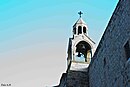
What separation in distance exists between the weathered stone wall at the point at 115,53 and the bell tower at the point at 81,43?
3790 millimetres

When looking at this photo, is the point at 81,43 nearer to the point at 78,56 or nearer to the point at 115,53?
the point at 78,56

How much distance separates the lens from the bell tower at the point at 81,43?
17.7 meters

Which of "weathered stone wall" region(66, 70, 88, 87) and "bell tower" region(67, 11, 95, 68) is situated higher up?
"bell tower" region(67, 11, 95, 68)

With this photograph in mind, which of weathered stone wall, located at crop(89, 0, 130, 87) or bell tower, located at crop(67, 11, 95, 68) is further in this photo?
bell tower, located at crop(67, 11, 95, 68)

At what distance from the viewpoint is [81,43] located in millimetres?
18297

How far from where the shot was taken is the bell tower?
17.7m

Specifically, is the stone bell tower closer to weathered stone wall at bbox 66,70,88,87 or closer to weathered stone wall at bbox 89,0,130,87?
weathered stone wall at bbox 66,70,88,87

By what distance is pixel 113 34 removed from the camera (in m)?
11.5

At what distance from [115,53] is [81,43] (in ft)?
23.7

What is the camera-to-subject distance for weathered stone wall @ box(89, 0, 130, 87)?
998 cm

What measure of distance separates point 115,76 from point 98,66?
2.83 m

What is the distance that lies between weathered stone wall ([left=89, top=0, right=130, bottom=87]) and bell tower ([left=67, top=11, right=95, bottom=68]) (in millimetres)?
3790

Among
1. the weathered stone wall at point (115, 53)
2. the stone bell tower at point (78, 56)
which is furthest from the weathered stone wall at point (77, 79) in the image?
the weathered stone wall at point (115, 53)

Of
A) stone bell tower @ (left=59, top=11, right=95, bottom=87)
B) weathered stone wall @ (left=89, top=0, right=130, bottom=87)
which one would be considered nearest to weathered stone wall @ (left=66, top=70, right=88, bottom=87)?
stone bell tower @ (left=59, top=11, right=95, bottom=87)
